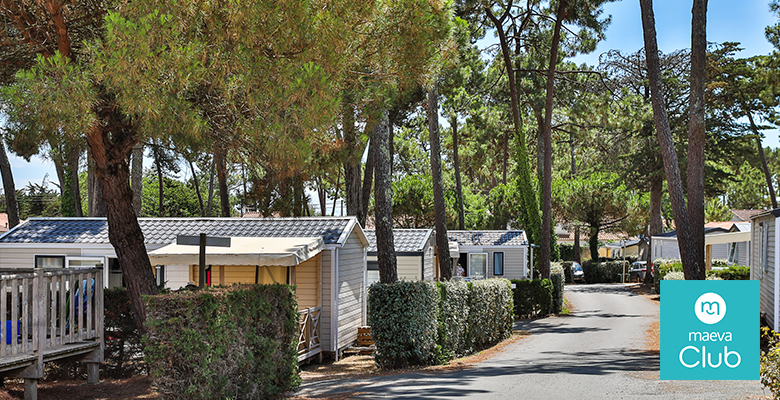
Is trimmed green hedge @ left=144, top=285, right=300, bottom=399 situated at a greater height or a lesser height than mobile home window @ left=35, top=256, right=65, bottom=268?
lesser

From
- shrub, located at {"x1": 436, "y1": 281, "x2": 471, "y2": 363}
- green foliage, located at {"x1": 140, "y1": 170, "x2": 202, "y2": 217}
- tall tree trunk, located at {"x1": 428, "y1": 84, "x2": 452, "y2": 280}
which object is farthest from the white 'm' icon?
green foliage, located at {"x1": 140, "y1": 170, "x2": 202, "y2": 217}

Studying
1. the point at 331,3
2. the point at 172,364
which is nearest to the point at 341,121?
the point at 331,3

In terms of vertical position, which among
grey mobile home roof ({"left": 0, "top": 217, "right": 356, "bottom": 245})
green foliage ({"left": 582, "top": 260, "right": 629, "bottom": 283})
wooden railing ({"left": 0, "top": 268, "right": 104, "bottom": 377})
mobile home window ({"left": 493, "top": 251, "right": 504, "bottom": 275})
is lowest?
green foliage ({"left": 582, "top": 260, "right": 629, "bottom": 283})

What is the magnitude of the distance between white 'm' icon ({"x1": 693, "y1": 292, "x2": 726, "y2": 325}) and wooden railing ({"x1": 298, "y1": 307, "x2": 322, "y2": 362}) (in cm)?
773

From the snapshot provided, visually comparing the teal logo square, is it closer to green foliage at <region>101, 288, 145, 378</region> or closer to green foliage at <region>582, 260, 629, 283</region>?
green foliage at <region>101, 288, 145, 378</region>

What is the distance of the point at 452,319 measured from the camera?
1334 centimetres

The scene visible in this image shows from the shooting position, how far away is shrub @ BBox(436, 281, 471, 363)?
12.7 m

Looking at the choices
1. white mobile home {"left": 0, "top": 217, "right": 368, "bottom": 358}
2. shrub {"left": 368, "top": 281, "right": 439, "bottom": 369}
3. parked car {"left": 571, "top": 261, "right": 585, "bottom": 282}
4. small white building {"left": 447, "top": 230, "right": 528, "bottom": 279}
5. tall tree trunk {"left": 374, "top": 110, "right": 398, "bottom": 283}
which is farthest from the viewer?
parked car {"left": 571, "top": 261, "right": 585, "bottom": 282}

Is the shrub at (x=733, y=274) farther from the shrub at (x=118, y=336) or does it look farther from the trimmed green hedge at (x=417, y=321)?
the shrub at (x=118, y=336)

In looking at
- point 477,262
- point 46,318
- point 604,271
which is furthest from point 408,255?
point 604,271

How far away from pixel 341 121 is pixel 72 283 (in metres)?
4.57

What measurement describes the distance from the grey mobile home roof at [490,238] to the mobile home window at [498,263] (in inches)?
20.5

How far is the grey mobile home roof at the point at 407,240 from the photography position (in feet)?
71.1

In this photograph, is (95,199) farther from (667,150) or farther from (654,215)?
(654,215)
